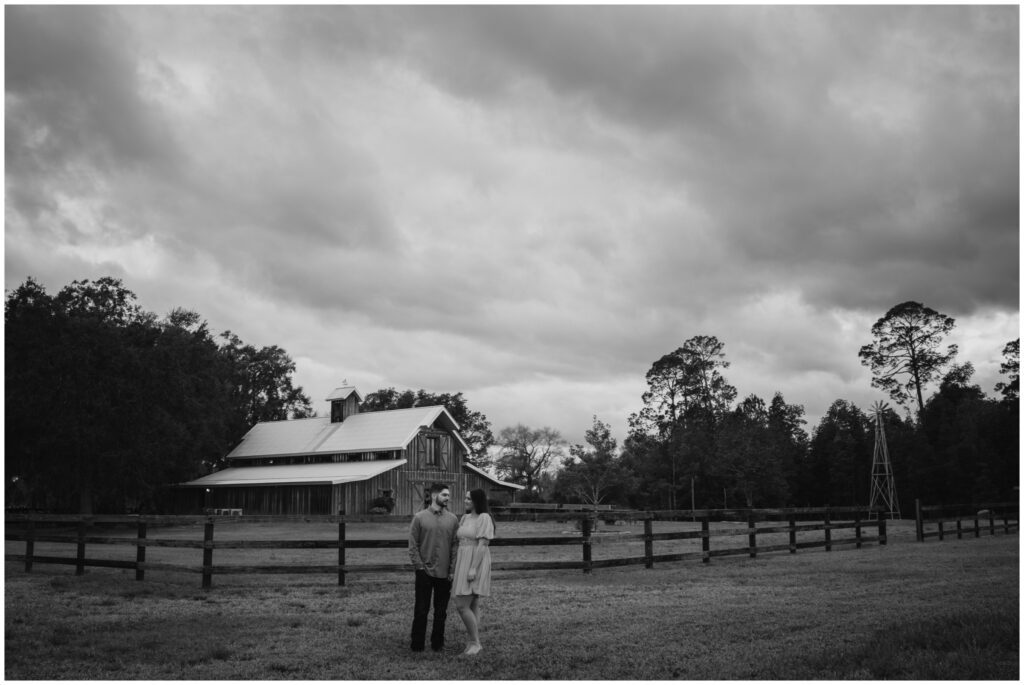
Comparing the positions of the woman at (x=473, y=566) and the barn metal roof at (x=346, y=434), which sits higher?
the barn metal roof at (x=346, y=434)

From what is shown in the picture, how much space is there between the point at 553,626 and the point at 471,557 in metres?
2.02

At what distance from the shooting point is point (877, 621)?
9461 mm

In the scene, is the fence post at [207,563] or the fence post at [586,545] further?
Answer: the fence post at [586,545]

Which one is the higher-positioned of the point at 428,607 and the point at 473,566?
the point at 473,566

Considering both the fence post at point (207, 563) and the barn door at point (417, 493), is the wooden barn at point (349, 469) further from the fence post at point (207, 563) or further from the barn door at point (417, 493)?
the fence post at point (207, 563)

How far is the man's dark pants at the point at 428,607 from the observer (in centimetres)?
854

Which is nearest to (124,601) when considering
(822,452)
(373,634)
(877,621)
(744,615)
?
(373,634)

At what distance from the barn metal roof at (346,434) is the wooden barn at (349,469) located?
0.08 metres

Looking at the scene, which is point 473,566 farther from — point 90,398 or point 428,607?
point 90,398

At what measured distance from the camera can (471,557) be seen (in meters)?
8.52

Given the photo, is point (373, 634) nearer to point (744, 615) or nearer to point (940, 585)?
point (744, 615)

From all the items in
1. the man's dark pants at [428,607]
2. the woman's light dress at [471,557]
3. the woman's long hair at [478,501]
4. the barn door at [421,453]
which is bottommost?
the man's dark pants at [428,607]

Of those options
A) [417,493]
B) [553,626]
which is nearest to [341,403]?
[417,493]

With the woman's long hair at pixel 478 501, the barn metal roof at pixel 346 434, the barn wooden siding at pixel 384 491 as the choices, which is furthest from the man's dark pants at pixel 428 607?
the barn metal roof at pixel 346 434
